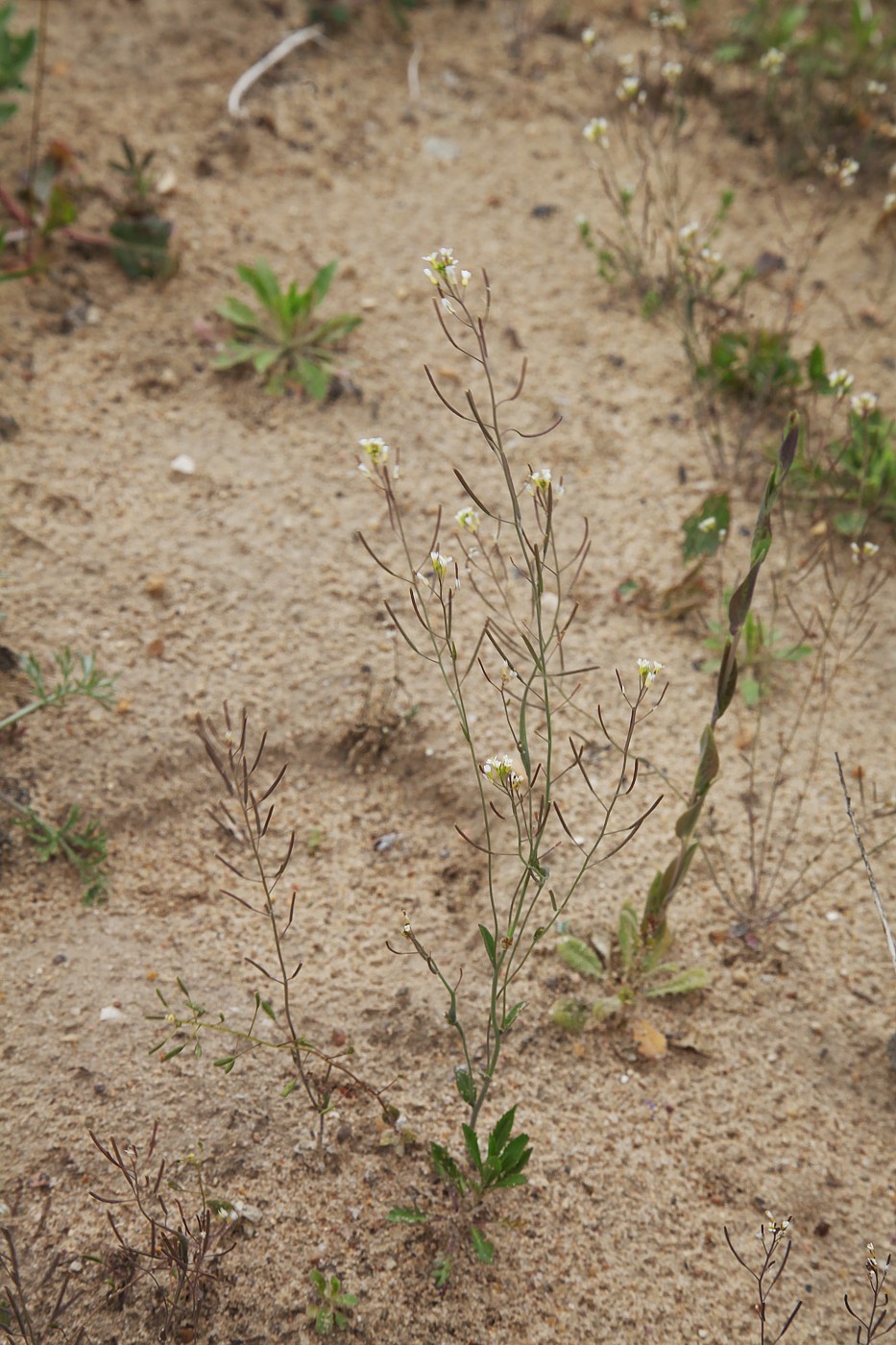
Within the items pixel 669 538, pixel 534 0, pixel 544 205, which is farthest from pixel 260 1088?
pixel 534 0

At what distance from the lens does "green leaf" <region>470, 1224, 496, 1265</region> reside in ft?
5.83

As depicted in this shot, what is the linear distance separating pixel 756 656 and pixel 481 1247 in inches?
63.5

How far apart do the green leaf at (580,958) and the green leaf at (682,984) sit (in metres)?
0.11

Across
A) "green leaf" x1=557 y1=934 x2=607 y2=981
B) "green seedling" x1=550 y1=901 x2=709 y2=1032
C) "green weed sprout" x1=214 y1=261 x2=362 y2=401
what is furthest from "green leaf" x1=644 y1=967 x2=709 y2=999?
"green weed sprout" x1=214 y1=261 x2=362 y2=401

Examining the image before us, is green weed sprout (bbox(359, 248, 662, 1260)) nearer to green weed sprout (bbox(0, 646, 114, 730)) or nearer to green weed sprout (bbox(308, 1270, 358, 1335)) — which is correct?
green weed sprout (bbox(308, 1270, 358, 1335))

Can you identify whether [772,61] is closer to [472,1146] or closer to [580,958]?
[580,958]

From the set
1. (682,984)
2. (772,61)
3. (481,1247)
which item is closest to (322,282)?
(772,61)

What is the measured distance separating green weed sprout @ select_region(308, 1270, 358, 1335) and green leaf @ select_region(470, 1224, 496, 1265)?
227mm

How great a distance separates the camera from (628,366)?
11.3ft

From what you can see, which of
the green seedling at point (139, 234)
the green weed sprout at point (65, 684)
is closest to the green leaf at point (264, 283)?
the green seedling at point (139, 234)

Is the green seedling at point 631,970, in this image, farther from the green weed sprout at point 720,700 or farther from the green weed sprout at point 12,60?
the green weed sprout at point 12,60

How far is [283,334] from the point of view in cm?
320

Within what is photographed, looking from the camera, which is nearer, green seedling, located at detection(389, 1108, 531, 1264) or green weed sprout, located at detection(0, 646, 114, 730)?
green seedling, located at detection(389, 1108, 531, 1264)

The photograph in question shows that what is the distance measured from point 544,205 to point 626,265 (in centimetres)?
51
